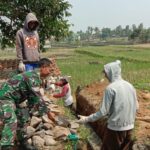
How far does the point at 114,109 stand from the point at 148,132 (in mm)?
1889

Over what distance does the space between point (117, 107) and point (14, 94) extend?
6.71 ft

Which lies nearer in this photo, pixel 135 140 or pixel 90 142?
pixel 135 140

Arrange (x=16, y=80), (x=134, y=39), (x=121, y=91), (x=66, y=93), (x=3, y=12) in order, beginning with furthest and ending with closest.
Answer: (x=134, y=39), (x=3, y=12), (x=66, y=93), (x=16, y=80), (x=121, y=91)

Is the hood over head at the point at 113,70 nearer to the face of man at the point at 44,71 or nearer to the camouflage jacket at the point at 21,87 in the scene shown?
the face of man at the point at 44,71

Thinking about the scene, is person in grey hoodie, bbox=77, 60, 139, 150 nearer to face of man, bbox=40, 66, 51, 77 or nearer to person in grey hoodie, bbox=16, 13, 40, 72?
face of man, bbox=40, 66, 51, 77

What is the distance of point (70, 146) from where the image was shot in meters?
7.70

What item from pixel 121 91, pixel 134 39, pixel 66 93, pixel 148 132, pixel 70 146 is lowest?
pixel 134 39

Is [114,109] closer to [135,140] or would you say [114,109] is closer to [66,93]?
[135,140]

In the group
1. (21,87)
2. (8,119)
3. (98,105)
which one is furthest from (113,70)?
(98,105)

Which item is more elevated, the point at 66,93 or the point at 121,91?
the point at 121,91

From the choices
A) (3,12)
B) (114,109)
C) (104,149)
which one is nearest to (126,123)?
(114,109)

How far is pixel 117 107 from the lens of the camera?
521cm

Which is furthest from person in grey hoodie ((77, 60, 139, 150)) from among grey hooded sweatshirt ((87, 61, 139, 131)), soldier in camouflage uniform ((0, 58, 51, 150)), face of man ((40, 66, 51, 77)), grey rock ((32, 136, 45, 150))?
grey rock ((32, 136, 45, 150))

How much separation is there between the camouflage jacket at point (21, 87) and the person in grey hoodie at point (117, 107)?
1393 mm
